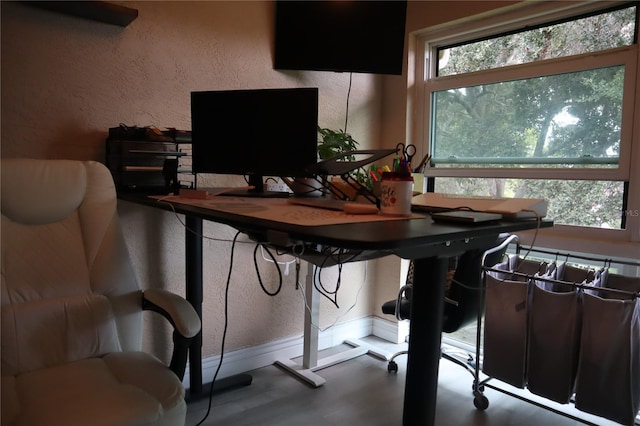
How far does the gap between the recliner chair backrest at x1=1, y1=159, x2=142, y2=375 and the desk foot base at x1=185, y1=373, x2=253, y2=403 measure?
710 mm

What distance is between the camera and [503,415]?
1.96 m

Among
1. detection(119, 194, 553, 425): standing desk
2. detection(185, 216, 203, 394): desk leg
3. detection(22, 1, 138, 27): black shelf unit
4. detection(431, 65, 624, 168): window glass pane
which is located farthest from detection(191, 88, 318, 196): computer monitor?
detection(431, 65, 624, 168): window glass pane

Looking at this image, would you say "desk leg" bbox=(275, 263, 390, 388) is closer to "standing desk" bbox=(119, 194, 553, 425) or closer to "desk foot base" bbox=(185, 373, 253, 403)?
"desk foot base" bbox=(185, 373, 253, 403)

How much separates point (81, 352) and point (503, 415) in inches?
68.5

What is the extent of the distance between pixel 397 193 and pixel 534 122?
1.46 metres

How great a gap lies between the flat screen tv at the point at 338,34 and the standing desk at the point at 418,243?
133 cm

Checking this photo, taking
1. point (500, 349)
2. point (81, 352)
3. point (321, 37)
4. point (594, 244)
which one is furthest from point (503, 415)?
point (321, 37)

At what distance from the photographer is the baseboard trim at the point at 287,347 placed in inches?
87.4

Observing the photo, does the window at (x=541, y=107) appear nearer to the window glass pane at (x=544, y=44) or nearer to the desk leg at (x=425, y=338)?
the window glass pane at (x=544, y=44)

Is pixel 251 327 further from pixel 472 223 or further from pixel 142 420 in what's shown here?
pixel 472 223

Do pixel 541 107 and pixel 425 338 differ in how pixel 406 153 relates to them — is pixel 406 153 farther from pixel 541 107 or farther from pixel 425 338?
pixel 541 107

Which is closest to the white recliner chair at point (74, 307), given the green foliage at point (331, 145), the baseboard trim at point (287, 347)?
the baseboard trim at point (287, 347)

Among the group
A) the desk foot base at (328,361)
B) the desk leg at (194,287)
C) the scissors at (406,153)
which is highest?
the scissors at (406,153)

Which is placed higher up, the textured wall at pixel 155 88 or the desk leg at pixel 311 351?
the textured wall at pixel 155 88
